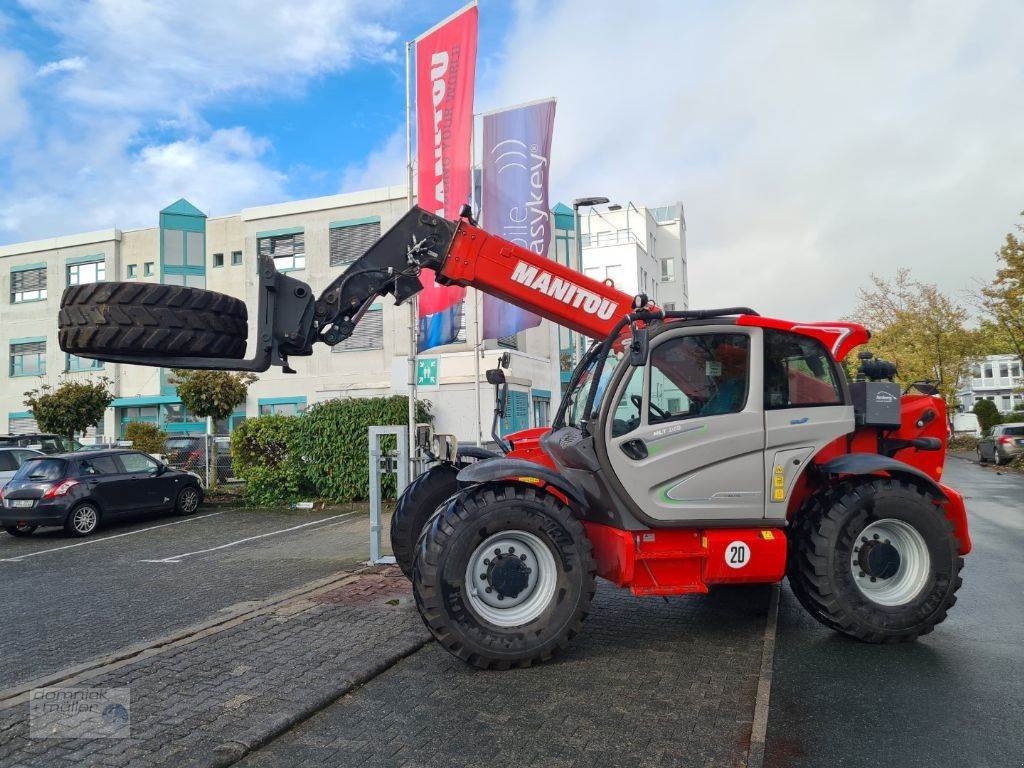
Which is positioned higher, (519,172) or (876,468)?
(519,172)

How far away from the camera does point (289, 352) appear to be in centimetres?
586

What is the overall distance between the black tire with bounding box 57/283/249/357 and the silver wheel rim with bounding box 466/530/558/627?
2.34m

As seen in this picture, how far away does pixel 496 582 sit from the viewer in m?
4.96

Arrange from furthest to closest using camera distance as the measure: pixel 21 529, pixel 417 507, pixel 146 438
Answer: pixel 146 438 < pixel 21 529 < pixel 417 507

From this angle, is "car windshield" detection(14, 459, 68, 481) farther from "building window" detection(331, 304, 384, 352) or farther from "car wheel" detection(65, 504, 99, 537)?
"building window" detection(331, 304, 384, 352)

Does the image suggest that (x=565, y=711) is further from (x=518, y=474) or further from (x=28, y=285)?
(x=28, y=285)

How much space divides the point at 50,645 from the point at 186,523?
931 cm

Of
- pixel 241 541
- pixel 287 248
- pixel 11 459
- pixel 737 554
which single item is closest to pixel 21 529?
pixel 11 459

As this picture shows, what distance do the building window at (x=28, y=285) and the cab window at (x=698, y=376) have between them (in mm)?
42361

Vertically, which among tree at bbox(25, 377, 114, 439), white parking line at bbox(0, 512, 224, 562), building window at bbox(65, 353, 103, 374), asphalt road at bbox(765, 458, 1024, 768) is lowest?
white parking line at bbox(0, 512, 224, 562)

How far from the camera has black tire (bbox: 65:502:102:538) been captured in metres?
13.2

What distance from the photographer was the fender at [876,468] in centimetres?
Result: 532

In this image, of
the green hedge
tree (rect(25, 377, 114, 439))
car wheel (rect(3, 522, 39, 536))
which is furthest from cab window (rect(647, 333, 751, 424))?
tree (rect(25, 377, 114, 439))

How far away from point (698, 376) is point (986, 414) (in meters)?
40.6
